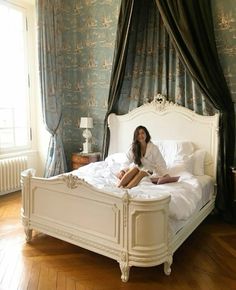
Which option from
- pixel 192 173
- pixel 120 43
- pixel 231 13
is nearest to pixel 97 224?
pixel 192 173

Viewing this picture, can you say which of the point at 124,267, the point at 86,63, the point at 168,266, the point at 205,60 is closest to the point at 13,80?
the point at 86,63

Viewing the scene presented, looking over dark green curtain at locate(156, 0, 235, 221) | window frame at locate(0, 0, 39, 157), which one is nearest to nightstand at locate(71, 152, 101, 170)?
window frame at locate(0, 0, 39, 157)

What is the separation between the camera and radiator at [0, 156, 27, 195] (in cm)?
445

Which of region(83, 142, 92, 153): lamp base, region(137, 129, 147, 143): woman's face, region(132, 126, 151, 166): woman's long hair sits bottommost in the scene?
region(83, 142, 92, 153): lamp base

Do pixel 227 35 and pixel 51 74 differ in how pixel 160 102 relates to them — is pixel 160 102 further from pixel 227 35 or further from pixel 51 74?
pixel 51 74

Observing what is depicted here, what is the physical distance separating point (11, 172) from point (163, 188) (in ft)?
8.66

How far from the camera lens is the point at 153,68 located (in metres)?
4.14

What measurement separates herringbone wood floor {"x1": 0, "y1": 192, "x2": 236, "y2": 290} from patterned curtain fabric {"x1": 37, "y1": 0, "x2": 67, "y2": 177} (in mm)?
1685

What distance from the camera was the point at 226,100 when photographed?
3602mm

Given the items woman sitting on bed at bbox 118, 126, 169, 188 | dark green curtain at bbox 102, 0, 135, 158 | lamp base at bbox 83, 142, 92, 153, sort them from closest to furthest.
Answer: woman sitting on bed at bbox 118, 126, 169, 188 < dark green curtain at bbox 102, 0, 135, 158 < lamp base at bbox 83, 142, 92, 153

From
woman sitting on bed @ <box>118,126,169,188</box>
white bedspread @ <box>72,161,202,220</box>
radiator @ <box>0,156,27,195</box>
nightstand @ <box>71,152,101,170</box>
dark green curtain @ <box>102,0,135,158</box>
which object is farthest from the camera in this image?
nightstand @ <box>71,152,101,170</box>

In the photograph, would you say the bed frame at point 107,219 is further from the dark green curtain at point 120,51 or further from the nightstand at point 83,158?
the nightstand at point 83,158

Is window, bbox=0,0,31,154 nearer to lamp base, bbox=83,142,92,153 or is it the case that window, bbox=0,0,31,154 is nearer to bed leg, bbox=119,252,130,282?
lamp base, bbox=83,142,92,153

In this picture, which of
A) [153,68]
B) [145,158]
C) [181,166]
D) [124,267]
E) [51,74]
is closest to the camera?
[124,267]
